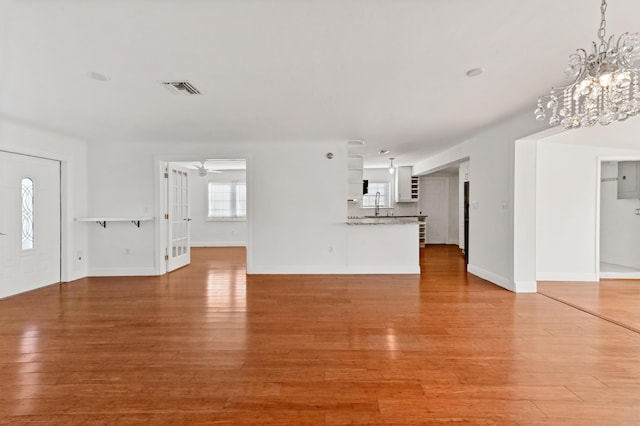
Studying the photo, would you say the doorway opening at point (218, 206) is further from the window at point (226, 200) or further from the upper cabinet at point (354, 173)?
the upper cabinet at point (354, 173)

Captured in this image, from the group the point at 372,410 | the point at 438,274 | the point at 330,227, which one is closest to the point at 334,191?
the point at 330,227

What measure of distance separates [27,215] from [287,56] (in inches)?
195

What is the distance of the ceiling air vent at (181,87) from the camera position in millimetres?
2906

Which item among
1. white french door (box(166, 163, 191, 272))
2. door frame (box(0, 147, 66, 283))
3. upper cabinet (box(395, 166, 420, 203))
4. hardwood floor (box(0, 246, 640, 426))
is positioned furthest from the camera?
upper cabinet (box(395, 166, 420, 203))

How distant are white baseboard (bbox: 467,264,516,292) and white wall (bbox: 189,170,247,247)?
22.6 ft

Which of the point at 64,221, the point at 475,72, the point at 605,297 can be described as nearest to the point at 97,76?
the point at 475,72

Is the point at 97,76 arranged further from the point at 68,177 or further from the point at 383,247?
the point at 383,247

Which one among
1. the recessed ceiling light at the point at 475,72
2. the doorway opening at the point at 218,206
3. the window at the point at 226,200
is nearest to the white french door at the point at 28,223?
the doorway opening at the point at 218,206

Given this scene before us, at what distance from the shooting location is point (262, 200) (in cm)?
563

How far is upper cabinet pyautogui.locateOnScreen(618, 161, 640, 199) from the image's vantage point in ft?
18.1

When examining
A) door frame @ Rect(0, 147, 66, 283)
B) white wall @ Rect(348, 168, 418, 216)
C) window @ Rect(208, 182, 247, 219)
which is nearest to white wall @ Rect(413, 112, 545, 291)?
white wall @ Rect(348, 168, 418, 216)

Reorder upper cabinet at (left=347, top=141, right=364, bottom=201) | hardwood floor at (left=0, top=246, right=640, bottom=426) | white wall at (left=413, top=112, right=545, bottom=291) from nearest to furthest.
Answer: hardwood floor at (left=0, top=246, right=640, bottom=426) → white wall at (left=413, top=112, right=545, bottom=291) → upper cabinet at (left=347, top=141, right=364, bottom=201)

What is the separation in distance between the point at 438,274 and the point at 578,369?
326 centimetres

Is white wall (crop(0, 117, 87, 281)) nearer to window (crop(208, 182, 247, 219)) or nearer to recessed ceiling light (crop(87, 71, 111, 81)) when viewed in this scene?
recessed ceiling light (crop(87, 71, 111, 81))
